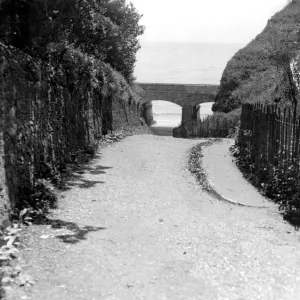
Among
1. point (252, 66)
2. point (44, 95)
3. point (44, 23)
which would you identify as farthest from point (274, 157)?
point (252, 66)

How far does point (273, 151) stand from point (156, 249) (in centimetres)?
447

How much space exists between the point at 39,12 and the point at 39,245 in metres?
5.54

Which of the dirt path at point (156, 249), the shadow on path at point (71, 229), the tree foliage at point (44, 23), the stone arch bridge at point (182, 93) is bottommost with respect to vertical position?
the dirt path at point (156, 249)

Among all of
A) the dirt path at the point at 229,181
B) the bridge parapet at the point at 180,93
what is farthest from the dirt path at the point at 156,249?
the bridge parapet at the point at 180,93

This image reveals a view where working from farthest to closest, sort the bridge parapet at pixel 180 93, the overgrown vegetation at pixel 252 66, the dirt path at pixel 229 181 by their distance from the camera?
the bridge parapet at pixel 180 93, the overgrown vegetation at pixel 252 66, the dirt path at pixel 229 181

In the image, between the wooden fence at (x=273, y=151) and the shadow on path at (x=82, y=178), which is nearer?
the wooden fence at (x=273, y=151)

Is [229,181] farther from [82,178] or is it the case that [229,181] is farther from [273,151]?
[82,178]

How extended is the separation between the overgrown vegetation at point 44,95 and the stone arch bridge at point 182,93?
111ft

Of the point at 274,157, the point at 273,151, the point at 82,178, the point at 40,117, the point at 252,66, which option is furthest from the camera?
the point at 252,66

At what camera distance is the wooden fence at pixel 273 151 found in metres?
8.40

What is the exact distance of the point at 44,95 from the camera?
9.48 meters

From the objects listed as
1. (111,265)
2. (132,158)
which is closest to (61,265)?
(111,265)

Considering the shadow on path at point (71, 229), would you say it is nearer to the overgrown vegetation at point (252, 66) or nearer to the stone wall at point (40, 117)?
the stone wall at point (40, 117)

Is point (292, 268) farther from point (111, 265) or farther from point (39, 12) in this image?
point (39, 12)
